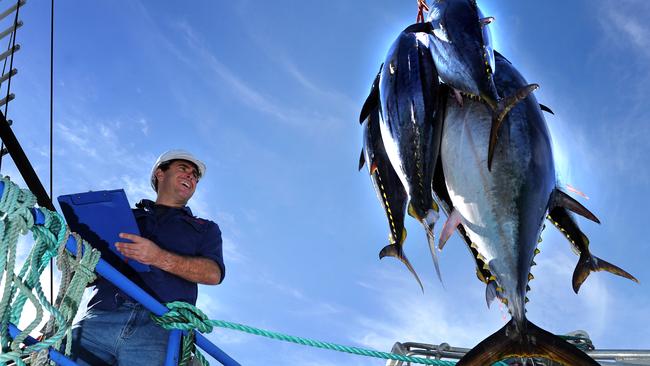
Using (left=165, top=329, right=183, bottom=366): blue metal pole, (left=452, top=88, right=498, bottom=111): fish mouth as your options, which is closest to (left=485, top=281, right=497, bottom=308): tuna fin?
(left=452, top=88, right=498, bottom=111): fish mouth

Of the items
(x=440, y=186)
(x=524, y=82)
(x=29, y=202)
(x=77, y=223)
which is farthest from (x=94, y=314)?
(x=524, y=82)

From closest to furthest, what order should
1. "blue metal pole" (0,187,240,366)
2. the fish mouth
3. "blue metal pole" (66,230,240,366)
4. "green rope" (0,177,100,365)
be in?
"green rope" (0,177,100,365) → "blue metal pole" (0,187,240,366) → "blue metal pole" (66,230,240,366) → the fish mouth

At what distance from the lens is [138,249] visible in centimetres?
271

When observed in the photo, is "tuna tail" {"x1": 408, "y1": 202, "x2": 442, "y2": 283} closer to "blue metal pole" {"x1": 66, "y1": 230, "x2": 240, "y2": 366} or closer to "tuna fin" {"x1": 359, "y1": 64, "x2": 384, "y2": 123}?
"tuna fin" {"x1": 359, "y1": 64, "x2": 384, "y2": 123}

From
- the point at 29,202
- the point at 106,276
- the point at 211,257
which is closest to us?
the point at 29,202

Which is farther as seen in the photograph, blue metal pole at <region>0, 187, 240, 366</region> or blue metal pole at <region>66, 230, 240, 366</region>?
blue metal pole at <region>66, 230, 240, 366</region>

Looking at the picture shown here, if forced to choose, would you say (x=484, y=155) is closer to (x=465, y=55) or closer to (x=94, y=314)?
(x=465, y=55)

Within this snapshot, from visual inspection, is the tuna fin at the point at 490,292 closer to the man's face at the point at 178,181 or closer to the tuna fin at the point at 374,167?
the tuna fin at the point at 374,167

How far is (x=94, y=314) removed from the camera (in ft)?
9.19

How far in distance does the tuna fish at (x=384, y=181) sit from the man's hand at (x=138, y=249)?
154 centimetres

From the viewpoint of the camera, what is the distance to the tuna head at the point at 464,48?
120 inches

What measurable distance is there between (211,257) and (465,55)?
1.79 meters

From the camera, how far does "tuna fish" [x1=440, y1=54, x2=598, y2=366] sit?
2902 millimetres

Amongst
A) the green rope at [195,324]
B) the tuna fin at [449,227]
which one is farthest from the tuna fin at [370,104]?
the green rope at [195,324]
